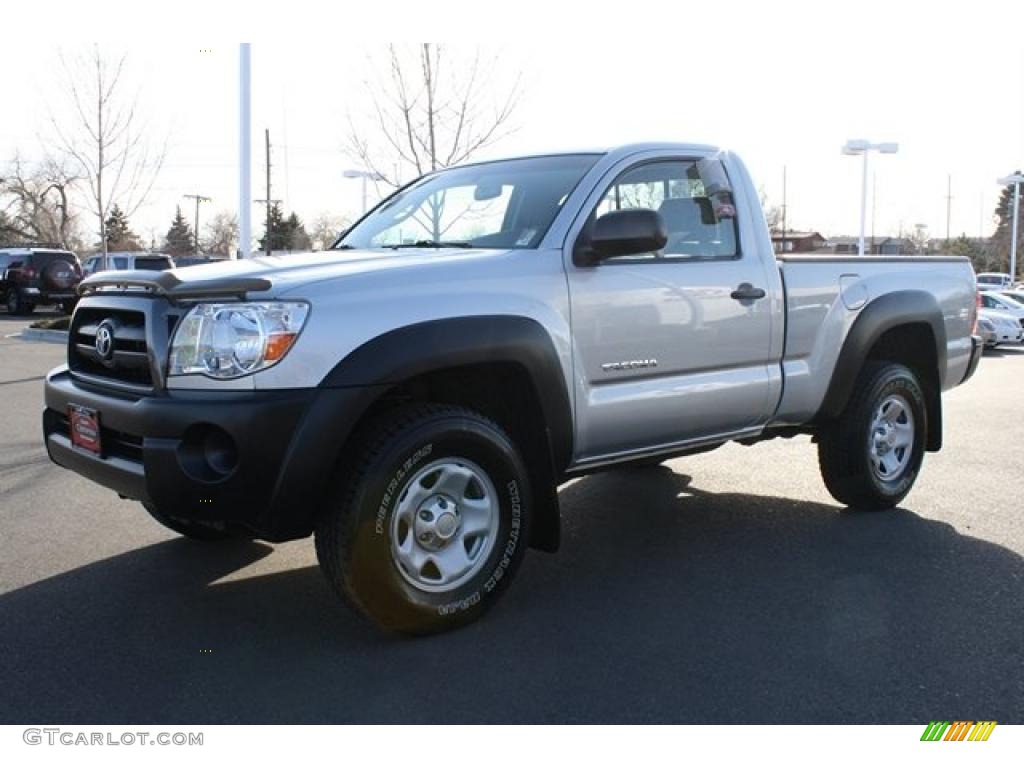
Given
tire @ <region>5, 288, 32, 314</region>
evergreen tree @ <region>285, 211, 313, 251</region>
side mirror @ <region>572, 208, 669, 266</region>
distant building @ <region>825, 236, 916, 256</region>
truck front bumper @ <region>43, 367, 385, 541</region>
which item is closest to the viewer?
truck front bumper @ <region>43, 367, 385, 541</region>

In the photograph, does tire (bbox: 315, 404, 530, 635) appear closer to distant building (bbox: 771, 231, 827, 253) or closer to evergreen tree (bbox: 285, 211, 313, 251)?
distant building (bbox: 771, 231, 827, 253)

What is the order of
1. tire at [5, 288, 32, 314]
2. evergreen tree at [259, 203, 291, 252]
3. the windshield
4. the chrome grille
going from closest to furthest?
1. the chrome grille
2. the windshield
3. tire at [5, 288, 32, 314]
4. evergreen tree at [259, 203, 291, 252]

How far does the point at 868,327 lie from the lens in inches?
210

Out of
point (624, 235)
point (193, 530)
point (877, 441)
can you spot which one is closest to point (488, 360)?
point (624, 235)

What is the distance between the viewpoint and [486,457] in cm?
376

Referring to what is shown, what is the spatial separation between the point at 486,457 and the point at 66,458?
69.4 inches

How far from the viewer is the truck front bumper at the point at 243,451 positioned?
3279 mm

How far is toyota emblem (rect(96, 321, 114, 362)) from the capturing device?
3783mm

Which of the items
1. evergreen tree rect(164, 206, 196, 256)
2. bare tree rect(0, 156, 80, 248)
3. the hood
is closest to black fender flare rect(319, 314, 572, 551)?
the hood

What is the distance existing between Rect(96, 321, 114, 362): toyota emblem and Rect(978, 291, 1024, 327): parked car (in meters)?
23.8

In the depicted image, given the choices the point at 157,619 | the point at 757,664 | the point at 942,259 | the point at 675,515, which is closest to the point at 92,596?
the point at 157,619

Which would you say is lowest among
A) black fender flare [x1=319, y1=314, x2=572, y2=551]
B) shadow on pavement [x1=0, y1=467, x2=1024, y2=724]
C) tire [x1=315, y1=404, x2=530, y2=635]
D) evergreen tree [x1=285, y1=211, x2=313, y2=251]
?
shadow on pavement [x1=0, y1=467, x2=1024, y2=724]

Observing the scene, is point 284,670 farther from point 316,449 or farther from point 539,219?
point 539,219

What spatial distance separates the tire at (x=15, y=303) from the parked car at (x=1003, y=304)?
25.4 m
